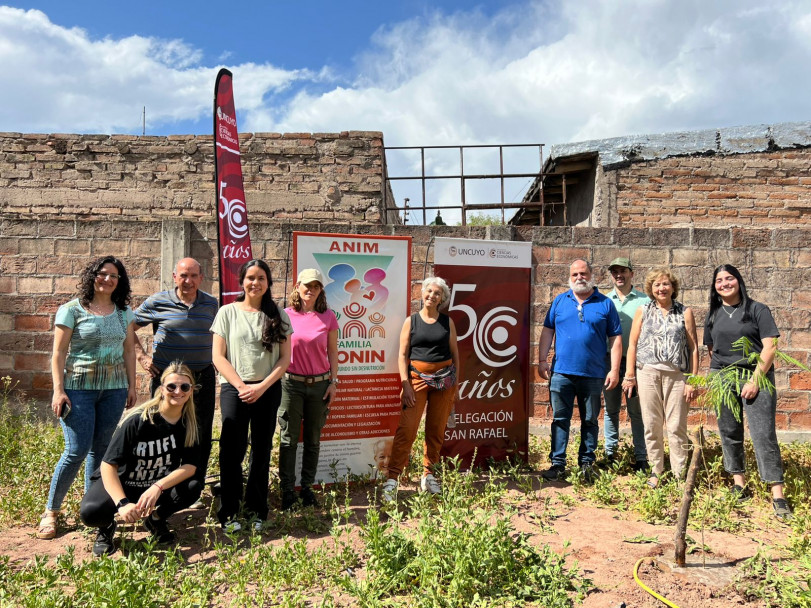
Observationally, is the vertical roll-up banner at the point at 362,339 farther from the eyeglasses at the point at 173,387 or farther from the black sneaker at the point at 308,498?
the eyeglasses at the point at 173,387

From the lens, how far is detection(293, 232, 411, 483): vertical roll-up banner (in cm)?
463

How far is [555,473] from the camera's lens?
4.76 metres

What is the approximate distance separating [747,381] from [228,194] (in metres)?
4.16

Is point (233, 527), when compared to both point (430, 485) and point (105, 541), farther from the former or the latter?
point (430, 485)

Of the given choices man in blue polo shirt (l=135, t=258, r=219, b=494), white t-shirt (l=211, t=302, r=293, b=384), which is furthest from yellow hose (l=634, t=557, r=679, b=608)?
man in blue polo shirt (l=135, t=258, r=219, b=494)

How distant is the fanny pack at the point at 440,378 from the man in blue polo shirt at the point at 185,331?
1.55m

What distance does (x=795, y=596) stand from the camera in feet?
9.11

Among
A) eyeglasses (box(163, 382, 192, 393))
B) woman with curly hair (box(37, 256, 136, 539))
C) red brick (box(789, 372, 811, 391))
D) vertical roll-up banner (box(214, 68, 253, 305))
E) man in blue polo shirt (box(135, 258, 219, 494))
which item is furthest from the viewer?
red brick (box(789, 372, 811, 391))

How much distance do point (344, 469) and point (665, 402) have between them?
8.64ft

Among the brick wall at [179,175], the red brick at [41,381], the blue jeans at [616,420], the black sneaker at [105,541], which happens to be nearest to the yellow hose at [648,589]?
the blue jeans at [616,420]

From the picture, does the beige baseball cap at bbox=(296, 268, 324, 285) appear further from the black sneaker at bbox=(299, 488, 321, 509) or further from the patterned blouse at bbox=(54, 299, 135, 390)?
the black sneaker at bbox=(299, 488, 321, 509)

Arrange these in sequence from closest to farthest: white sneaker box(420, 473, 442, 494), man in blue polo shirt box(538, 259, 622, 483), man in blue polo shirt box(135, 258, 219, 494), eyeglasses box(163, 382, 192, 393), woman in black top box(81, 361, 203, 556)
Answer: woman in black top box(81, 361, 203, 556)
eyeglasses box(163, 382, 192, 393)
man in blue polo shirt box(135, 258, 219, 494)
white sneaker box(420, 473, 442, 494)
man in blue polo shirt box(538, 259, 622, 483)

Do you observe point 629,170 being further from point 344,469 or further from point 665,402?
point 344,469

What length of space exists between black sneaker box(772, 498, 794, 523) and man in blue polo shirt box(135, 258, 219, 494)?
4039 mm
